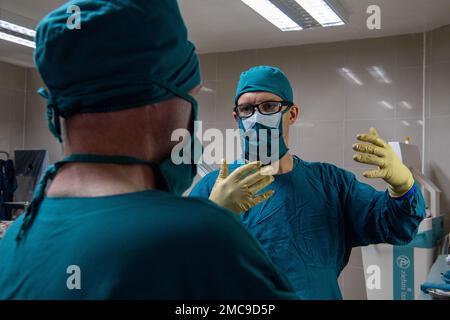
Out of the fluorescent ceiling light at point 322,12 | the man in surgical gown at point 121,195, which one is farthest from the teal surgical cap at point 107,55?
the fluorescent ceiling light at point 322,12

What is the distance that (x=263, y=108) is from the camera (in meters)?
1.89

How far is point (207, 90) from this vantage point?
510cm

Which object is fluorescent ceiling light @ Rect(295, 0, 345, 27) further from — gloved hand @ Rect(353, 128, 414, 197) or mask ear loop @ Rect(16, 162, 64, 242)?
mask ear loop @ Rect(16, 162, 64, 242)

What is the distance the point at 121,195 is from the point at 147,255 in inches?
4.0

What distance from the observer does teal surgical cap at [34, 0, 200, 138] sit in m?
0.61

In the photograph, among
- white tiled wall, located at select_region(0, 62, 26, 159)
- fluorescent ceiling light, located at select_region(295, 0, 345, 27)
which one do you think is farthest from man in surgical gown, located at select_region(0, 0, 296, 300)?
white tiled wall, located at select_region(0, 62, 26, 159)

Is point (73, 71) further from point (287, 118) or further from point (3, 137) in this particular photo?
point (3, 137)

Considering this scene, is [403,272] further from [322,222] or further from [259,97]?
[259,97]

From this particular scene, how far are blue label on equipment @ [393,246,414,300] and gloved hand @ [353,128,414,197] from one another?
1.87 meters

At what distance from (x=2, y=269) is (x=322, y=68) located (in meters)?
4.23

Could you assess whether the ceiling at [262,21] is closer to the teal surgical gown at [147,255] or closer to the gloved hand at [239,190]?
the gloved hand at [239,190]

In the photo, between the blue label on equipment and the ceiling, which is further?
the ceiling

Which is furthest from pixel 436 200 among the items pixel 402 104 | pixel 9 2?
pixel 9 2

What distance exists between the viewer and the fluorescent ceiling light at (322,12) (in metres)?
3.15
